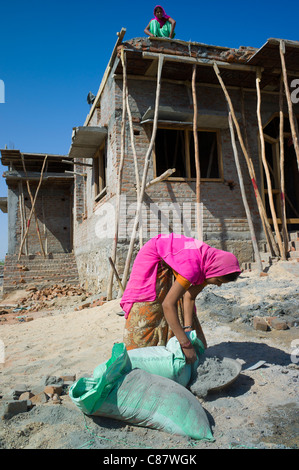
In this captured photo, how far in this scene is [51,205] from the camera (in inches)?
610

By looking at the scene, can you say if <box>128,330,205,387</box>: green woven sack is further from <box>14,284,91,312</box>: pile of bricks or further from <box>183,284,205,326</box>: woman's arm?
<box>14,284,91,312</box>: pile of bricks

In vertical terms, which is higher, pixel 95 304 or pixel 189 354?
pixel 189 354

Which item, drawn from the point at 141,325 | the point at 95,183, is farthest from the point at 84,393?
the point at 95,183

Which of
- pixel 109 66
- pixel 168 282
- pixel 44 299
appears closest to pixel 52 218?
pixel 44 299

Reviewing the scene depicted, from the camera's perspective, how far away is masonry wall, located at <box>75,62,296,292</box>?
749 cm

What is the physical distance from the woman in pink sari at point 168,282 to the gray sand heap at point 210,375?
0.16 m

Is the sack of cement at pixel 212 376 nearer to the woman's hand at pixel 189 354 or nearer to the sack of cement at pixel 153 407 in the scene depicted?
the woman's hand at pixel 189 354

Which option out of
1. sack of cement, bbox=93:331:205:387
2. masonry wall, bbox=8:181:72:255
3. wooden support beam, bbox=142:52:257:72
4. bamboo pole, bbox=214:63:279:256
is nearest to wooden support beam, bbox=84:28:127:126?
wooden support beam, bbox=142:52:257:72

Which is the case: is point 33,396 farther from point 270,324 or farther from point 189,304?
point 270,324

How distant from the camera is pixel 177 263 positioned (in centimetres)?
242

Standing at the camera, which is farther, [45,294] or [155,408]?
[45,294]

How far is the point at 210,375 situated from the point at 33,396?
52.6 inches

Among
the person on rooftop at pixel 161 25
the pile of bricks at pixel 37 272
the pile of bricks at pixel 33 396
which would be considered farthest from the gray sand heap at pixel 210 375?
the pile of bricks at pixel 37 272

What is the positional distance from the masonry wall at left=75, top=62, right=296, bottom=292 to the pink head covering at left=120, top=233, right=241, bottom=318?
179 inches
